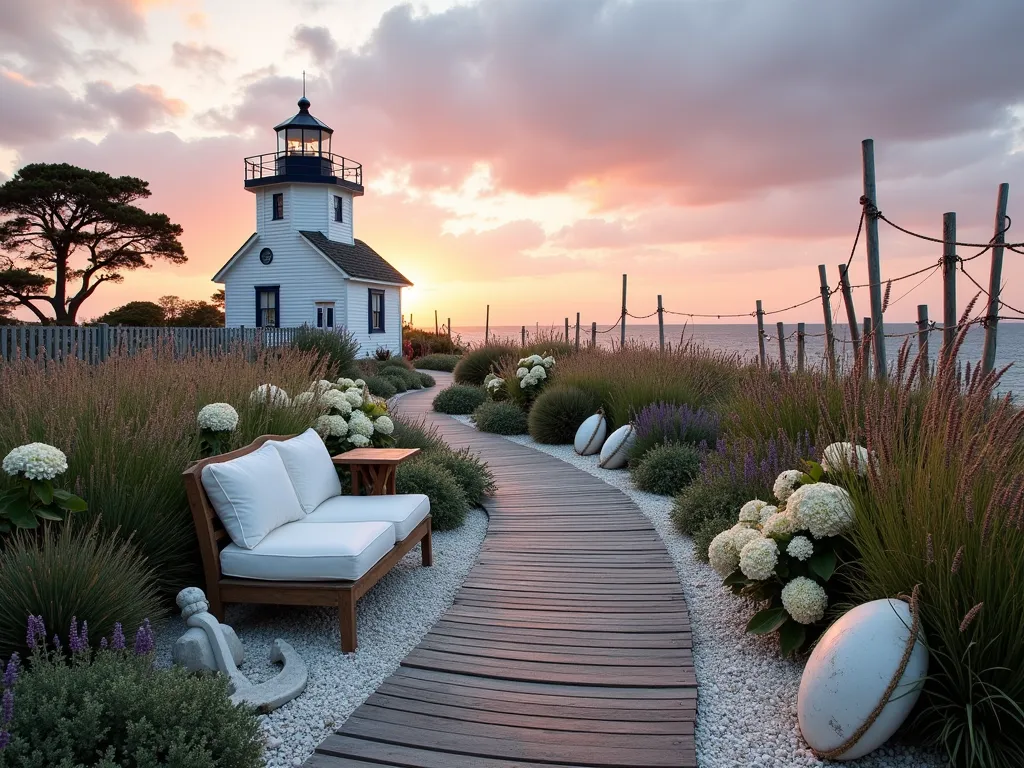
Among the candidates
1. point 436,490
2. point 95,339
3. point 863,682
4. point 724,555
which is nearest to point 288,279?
point 95,339

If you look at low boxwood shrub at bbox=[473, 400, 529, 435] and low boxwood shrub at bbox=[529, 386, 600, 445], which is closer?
low boxwood shrub at bbox=[529, 386, 600, 445]

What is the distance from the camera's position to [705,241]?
16328 millimetres

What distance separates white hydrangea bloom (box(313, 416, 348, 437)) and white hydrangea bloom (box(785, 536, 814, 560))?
360 centimetres

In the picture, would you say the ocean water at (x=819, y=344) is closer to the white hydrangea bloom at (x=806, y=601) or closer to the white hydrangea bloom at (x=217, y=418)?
the white hydrangea bloom at (x=806, y=601)

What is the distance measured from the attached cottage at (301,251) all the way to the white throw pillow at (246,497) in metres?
19.8

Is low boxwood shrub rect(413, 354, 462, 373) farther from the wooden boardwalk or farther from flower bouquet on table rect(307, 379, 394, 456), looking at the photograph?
the wooden boardwalk

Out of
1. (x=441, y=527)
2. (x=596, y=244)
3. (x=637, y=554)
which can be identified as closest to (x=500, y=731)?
(x=637, y=554)

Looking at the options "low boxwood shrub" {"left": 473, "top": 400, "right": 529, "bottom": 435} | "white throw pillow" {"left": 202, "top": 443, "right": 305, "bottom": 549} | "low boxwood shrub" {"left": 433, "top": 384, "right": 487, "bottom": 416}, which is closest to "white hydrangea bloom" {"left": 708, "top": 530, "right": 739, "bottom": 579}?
"white throw pillow" {"left": 202, "top": 443, "right": 305, "bottom": 549}

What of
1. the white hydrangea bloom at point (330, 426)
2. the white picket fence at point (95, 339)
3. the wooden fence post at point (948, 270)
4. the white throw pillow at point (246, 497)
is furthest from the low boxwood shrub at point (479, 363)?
the white throw pillow at point (246, 497)

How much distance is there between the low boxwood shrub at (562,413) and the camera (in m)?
9.60

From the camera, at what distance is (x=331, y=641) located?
11.4 feet

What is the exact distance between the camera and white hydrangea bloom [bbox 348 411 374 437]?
5.53m

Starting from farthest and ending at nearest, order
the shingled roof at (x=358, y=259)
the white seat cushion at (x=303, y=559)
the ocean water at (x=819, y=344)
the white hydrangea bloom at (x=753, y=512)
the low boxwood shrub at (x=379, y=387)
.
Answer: the shingled roof at (x=358, y=259) → the low boxwood shrub at (x=379, y=387) → the ocean water at (x=819, y=344) → the white hydrangea bloom at (x=753, y=512) → the white seat cushion at (x=303, y=559)

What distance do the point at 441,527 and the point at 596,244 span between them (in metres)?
15.0
